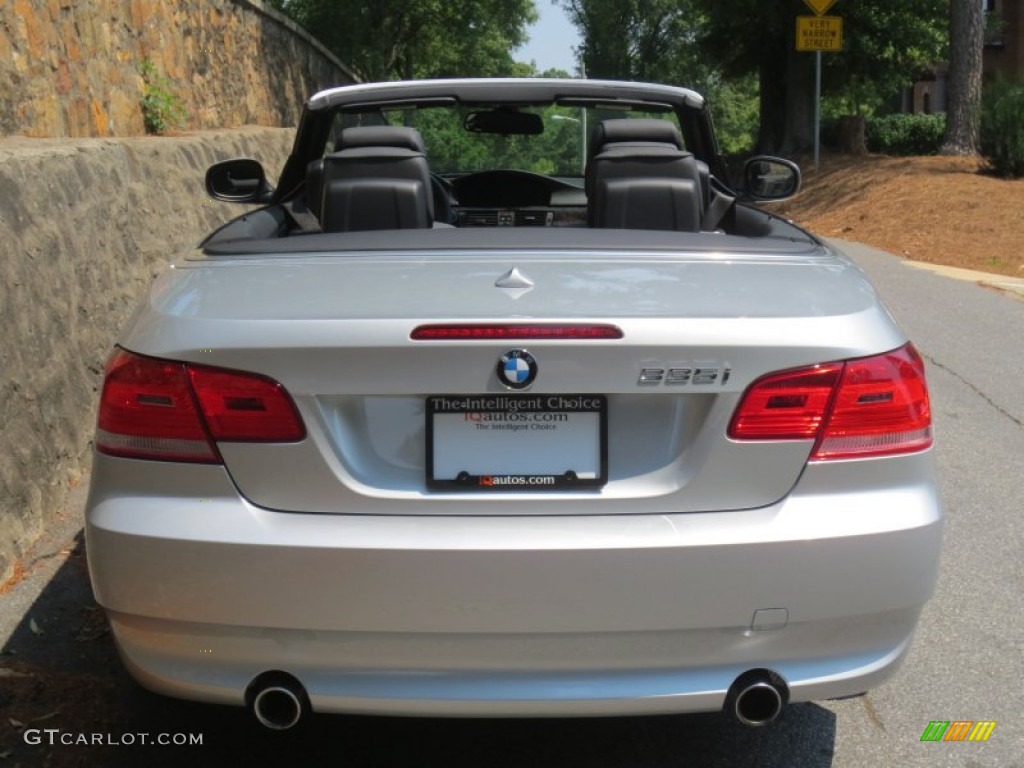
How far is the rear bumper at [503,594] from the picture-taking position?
106 inches

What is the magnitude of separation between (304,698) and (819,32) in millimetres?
19865

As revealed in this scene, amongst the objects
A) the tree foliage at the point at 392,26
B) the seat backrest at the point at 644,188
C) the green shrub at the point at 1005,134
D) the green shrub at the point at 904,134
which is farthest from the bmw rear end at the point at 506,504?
the green shrub at the point at 904,134

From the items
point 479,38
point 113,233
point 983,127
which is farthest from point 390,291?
point 479,38

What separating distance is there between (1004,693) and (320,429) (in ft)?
7.52

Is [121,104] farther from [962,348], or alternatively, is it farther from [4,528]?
[962,348]

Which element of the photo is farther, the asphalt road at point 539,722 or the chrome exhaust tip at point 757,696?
the asphalt road at point 539,722

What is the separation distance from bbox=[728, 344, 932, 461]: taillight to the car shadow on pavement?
3.40 ft

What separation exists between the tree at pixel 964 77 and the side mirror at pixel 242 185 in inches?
687

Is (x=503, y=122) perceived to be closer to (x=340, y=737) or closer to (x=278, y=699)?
(x=340, y=737)

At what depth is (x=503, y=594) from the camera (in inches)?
106

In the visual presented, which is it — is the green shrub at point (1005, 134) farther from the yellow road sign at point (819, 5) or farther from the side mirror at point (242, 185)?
the side mirror at point (242, 185)

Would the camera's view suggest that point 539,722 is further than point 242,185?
No
